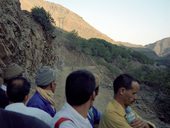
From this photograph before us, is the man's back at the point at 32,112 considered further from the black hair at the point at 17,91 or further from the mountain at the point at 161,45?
the mountain at the point at 161,45

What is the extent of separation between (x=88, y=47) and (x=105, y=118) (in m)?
40.4

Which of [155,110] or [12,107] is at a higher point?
[12,107]

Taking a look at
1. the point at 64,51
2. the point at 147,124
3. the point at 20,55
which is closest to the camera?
the point at 147,124

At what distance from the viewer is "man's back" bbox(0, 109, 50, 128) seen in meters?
1.44

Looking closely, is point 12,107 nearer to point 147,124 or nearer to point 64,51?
point 147,124

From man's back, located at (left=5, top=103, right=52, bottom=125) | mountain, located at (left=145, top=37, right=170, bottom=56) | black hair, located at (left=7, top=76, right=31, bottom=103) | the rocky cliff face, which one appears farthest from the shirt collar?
mountain, located at (left=145, top=37, right=170, bottom=56)

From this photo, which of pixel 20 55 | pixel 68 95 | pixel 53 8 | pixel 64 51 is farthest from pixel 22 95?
pixel 53 8

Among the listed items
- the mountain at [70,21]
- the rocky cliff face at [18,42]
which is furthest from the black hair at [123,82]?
the mountain at [70,21]

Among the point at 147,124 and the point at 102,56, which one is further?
the point at 102,56

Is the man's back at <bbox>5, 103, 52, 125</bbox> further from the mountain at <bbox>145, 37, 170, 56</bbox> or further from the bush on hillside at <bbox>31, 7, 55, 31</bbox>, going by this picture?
the mountain at <bbox>145, 37, 170, 56</bbox>

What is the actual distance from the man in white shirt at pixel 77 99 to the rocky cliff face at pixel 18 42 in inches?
394

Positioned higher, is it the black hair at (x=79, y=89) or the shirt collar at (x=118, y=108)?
the black hair at (x=79, y=89)

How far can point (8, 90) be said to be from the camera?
11.8 ft

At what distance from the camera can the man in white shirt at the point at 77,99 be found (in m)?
2.61
